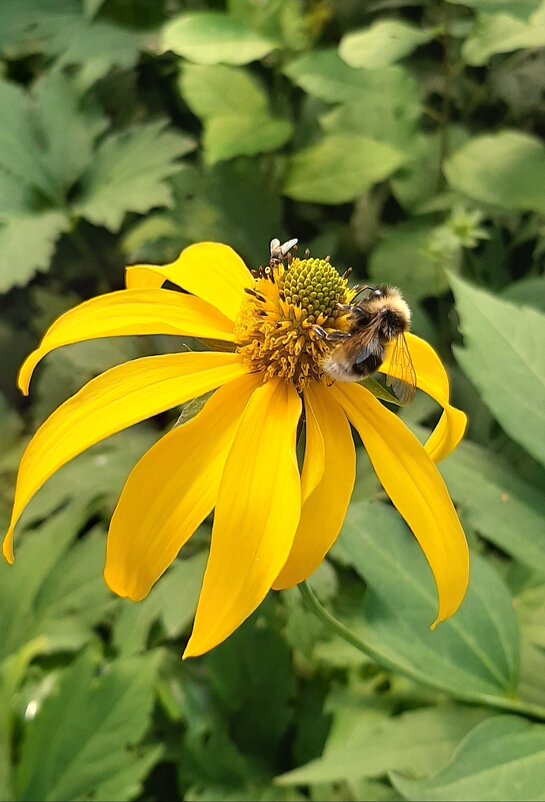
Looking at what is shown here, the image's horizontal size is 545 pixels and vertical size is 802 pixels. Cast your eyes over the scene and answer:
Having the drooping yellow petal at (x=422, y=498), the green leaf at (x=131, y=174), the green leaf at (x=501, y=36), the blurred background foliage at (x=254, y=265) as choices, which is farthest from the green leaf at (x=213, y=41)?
the drooping yellow petal at (x=422, y=498)

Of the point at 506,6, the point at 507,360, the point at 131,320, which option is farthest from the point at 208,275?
the point at 506,6

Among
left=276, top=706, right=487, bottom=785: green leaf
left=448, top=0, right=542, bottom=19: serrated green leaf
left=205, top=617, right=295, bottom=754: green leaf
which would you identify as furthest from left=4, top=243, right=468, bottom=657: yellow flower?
left=448, top=0, right=542, bottom=19: serrated green leaf

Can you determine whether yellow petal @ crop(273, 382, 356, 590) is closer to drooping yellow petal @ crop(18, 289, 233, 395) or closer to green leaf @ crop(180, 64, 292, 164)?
drooping yellow petal @ crop(18, 289, 233, 395)

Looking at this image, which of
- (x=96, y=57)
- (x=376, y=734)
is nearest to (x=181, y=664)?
(x=376, y=734)

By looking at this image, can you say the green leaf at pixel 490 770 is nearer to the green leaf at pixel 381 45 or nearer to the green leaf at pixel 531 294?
the green leaf at pixel 531 294

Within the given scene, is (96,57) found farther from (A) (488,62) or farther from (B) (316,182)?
(A) (488,62)
